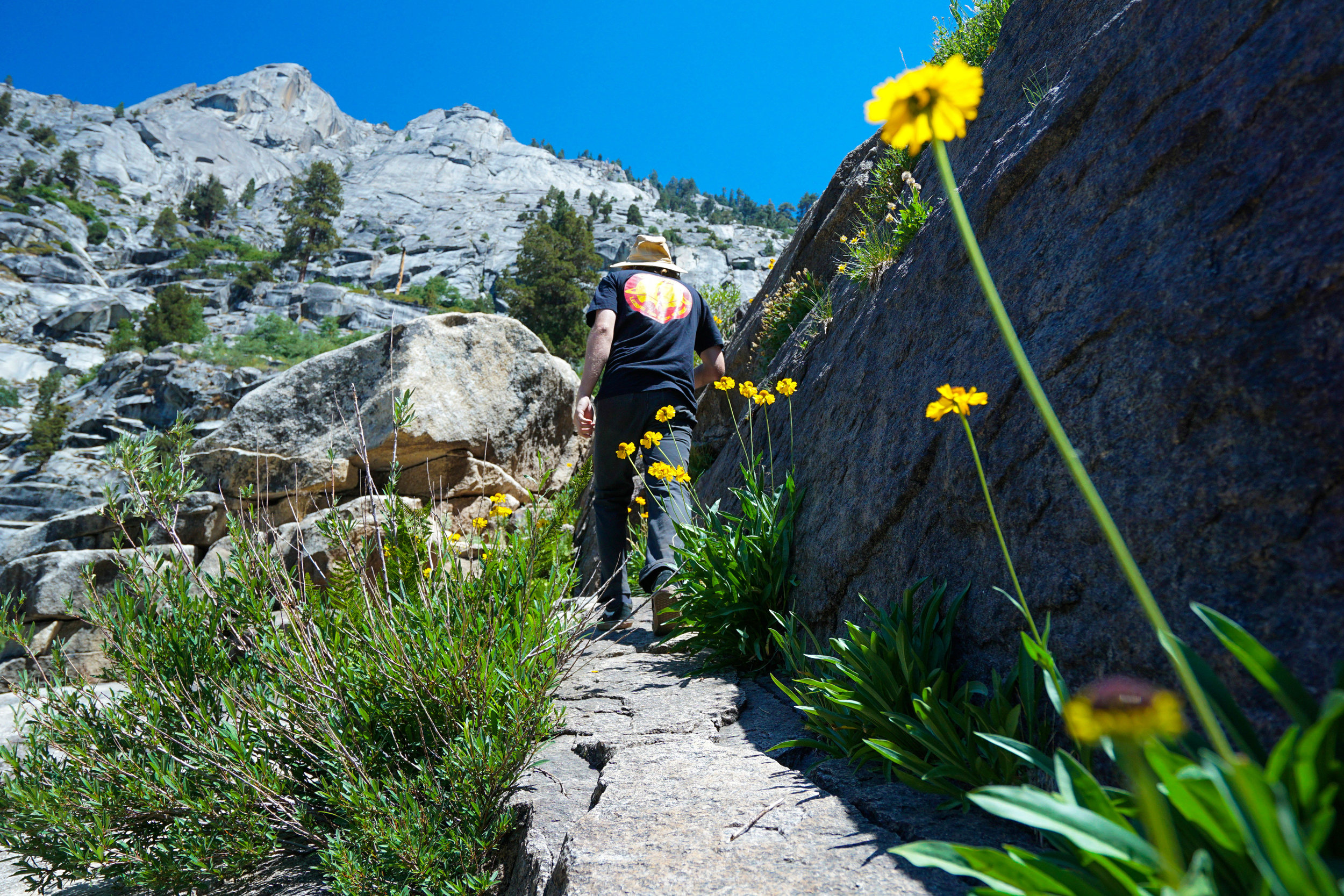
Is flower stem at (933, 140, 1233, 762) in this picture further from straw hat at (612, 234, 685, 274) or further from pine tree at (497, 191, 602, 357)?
A: pine tree at (497, 191, 602, 357)

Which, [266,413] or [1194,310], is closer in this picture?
[1194,310]

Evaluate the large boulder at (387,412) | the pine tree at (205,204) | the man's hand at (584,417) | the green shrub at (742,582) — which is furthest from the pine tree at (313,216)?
the green shrub at (742,582)

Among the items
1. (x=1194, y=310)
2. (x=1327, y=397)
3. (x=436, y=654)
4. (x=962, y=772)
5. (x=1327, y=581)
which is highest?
(x=1194, y=310)

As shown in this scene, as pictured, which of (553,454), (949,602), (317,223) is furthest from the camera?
(317,223)

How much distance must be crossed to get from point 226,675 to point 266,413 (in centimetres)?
Answer: 633

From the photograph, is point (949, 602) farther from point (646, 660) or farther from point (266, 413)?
point (266, 413)

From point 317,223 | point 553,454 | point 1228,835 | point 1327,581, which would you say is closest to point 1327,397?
point 1327,581

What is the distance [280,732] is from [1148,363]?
2541 mm

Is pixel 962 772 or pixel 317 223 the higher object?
pixel 317 223

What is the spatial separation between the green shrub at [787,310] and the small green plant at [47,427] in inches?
1272

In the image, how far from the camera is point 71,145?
3081 inches

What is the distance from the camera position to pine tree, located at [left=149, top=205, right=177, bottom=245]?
61.9 meters

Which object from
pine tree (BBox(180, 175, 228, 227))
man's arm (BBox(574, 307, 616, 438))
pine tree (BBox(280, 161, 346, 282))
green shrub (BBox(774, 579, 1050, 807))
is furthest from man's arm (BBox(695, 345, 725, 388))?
pine tree (BBox(180, 175, 228, 227))

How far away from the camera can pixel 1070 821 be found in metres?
0.95
